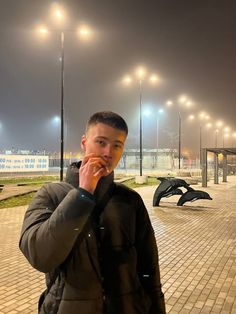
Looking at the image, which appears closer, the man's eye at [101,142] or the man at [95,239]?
the man at [95,239]

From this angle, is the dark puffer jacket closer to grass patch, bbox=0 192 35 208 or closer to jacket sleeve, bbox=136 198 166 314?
jacket sleeve, bbox=136 198 166 314

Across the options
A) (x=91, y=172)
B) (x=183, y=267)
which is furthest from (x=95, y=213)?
(x=183, y=267)

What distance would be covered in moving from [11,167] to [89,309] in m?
26.9

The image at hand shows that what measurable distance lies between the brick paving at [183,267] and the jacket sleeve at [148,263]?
298 centimetres

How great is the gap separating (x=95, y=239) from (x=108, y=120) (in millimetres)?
589

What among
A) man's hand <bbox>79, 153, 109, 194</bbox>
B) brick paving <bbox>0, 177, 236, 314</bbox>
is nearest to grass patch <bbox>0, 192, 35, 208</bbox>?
brick paving <bbox>0, 177, 236, 314</bbox>

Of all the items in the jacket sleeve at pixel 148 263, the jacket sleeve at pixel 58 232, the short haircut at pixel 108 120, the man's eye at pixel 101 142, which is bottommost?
the jacket sleeve at pixel 148 263

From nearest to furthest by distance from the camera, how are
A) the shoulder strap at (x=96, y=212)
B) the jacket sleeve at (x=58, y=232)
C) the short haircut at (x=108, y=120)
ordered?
1. the jacket sleeve at (x=58, y=232)
2. the shoulder strap at (x=96, y=212)
3. the short haircut at (x=108, y=120)

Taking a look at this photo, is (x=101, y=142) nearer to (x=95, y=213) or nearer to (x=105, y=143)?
(x=105, y=143)

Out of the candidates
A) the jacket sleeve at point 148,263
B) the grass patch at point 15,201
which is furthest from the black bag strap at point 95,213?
the grass patch at point 15,201

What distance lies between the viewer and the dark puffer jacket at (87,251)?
152cm

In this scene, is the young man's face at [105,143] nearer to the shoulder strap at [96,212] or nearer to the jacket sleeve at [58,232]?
the shoulder strap at [96,212]

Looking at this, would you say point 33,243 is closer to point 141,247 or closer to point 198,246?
point 141,247

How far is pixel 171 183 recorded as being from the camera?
1484 centimetres
